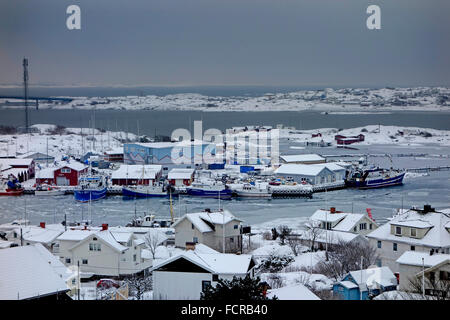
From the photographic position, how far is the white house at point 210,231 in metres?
5.11

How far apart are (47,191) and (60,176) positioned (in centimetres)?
83

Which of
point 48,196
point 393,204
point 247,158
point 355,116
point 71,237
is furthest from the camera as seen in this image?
point 355,116

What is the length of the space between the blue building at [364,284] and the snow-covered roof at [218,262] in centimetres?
50

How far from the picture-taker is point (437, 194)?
9.00 m

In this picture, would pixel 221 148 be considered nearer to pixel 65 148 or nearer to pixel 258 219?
pixel 65 148

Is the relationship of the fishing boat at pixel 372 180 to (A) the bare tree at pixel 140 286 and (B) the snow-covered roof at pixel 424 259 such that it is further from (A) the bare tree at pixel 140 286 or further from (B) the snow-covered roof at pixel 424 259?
(B) the snow-covered roof at pixel 424 259

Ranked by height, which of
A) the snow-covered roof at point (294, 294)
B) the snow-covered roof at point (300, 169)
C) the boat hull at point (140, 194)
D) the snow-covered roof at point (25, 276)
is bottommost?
the boat hull at point (140, 194)

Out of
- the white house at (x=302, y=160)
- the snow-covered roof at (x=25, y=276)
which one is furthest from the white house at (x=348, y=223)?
the white house at (x=302, y=160)

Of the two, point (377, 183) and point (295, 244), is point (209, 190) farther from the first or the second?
point (295, 244)

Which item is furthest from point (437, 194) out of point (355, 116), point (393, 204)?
point (355, 116)

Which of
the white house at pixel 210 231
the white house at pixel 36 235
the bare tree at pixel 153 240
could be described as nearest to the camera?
the bare tree at pixel 153 240

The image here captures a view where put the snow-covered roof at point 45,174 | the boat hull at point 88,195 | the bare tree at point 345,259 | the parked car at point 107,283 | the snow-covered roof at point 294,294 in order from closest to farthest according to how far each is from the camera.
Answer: the snow-covered roof at point 294,294
the parked car at point 107,283
the bare tree at point 345,259
the boat hull at point 88,195
the snow-covered roof at point 45,174

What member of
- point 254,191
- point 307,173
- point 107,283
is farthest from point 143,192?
point 107,283

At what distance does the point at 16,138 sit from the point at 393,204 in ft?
29.1
